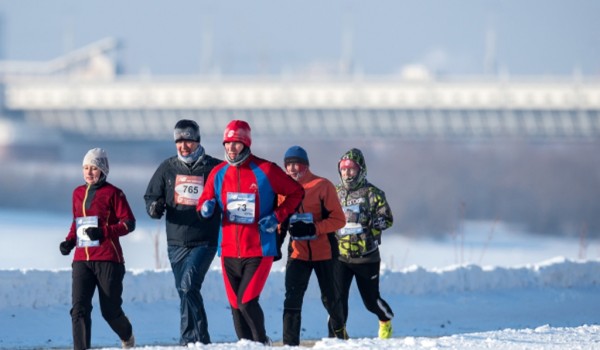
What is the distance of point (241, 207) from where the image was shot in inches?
339

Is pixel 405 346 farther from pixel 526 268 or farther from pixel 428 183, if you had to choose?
pixel 428 183

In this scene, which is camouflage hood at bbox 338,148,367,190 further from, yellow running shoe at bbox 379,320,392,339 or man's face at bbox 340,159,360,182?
yellow running shoe at bbox 379,320,392,339

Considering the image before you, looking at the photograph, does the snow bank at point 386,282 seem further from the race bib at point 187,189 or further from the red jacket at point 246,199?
the red jacket at point 246,199

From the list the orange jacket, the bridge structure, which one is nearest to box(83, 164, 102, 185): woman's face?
the orange jacket

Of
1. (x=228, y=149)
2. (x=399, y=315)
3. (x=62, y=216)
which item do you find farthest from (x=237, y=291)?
(x=62, y=216)

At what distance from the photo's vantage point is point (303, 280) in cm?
953

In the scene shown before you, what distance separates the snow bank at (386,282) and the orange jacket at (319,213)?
3.84m

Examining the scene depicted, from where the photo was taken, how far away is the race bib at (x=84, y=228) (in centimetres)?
901

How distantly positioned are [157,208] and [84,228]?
539 millimetres

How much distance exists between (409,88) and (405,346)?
2800 inches

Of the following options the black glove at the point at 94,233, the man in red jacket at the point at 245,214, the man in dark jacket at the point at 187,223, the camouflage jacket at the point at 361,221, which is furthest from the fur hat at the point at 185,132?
the camouflage jacket at the point at 361,221

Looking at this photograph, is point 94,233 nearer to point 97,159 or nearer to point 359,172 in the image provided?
point 97,159

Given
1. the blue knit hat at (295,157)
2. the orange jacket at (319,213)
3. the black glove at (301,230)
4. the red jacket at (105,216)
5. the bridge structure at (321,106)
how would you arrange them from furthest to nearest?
the bridge structure at (321,106) < the blue knit hat at (295,157) < the orange jacket at (319,213) < the black glove at (301,230) < the red jacket at (105,216)

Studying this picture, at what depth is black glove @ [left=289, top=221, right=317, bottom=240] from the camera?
9.16 meters
